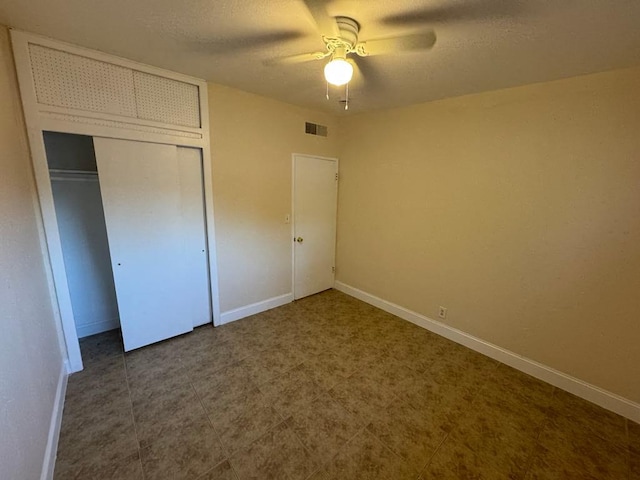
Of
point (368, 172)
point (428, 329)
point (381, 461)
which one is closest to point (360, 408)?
point (381, 461)

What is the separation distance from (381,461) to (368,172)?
2858 millimetres

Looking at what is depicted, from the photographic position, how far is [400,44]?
1.37 m

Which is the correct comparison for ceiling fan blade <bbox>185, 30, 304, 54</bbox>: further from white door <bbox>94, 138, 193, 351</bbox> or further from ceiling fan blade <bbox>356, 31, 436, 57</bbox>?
white door <bbox>94, 138, 193, 351</bbox>

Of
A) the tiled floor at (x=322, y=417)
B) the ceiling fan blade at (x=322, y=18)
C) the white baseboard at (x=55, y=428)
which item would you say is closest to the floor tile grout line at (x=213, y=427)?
the tiled floor at (x=322, y=417)

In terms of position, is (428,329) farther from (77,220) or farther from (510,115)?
(77,220)

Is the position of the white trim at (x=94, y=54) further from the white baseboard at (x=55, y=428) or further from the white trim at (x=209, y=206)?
the white baseboard at (x=55, y=428)

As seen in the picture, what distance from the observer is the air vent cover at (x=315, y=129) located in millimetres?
3281

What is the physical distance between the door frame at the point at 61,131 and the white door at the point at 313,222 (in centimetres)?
133

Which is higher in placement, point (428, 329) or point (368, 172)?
point (368, 172)

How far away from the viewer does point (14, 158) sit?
157cm

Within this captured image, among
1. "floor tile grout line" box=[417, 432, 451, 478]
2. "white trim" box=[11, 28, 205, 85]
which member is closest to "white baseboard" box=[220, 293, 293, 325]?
"floor tile grout line" box=[417, 432, 451, 478]

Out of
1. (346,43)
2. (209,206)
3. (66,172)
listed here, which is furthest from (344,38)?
(66,172)

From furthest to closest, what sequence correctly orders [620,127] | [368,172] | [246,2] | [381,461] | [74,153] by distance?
[368,172] → [74,153] → [620,127] → [381,461] → [246,2]

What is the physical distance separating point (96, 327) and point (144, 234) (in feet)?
4.18
